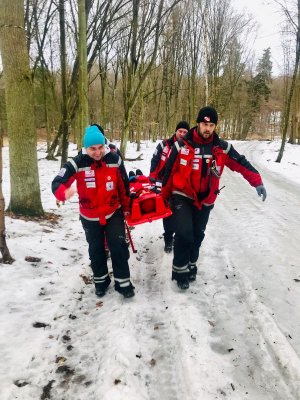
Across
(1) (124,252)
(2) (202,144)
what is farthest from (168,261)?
(2) (202,144)

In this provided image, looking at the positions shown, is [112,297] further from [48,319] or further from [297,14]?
[297,14]

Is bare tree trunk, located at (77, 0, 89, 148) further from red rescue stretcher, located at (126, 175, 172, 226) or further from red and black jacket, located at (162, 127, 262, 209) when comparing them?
red and black jacket, located at (162, 127, 262, 209)

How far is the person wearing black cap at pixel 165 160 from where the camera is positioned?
563 centimetres

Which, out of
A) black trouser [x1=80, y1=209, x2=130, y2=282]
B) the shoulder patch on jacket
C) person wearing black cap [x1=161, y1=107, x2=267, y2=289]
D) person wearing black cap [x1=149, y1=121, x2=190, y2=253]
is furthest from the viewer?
person wearing black cap [x1=149, y1=121, x2=190, y2=253]

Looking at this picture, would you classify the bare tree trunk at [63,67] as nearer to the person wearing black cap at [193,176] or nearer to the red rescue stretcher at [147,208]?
the red rescue stretcher at [147,208]

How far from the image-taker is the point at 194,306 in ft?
12.5

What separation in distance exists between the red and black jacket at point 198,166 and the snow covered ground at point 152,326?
1258 millimetres

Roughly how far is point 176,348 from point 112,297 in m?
1.21

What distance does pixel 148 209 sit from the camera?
4.41 metres

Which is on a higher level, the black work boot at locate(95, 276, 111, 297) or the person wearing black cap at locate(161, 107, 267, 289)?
the person wearing black cap at locate(161, 107, 267, 289)

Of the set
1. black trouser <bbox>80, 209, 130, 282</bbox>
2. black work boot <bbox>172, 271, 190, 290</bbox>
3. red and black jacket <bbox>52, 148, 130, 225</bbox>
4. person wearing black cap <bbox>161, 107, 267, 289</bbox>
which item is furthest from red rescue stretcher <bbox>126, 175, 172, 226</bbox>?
black work boot <bbox>172, 271, 190, 290</bbox>

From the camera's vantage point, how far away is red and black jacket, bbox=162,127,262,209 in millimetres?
4051

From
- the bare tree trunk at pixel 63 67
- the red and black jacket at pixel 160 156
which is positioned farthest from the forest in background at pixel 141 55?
the red and black jacket at pixel 160 156

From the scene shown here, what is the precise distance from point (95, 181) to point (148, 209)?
2.98ft
